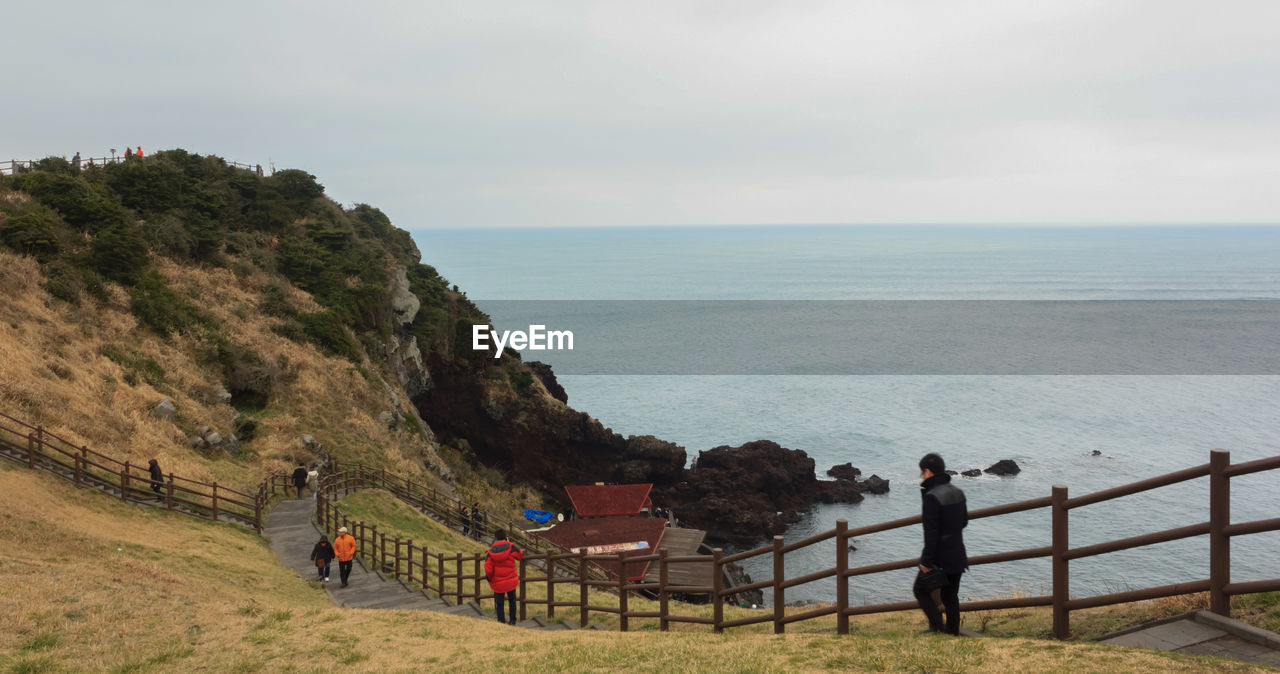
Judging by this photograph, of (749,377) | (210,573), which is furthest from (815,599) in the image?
(749,377)

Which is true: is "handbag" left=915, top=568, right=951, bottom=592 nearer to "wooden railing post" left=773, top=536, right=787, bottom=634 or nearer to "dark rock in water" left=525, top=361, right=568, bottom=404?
"wooden railing post" left=773, top=536, right=787, bottom=634

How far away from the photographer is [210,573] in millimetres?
17828

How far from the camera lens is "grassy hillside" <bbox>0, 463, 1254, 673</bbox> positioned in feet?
24.1

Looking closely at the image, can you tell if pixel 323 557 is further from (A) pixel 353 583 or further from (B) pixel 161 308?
(B) pixel 161 308

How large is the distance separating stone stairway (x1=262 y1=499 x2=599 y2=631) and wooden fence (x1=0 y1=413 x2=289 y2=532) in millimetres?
1068

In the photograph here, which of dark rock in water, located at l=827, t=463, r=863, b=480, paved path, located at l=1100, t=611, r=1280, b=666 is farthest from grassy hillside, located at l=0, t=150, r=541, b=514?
paved path, located at l=1100, t=611, r=1280, b=666

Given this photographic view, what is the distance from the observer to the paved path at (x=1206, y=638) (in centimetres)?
622

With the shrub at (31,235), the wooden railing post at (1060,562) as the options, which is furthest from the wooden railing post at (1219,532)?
the shrub at (31,235)

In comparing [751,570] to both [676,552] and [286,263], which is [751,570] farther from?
[286,263]

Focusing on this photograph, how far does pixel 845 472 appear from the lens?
6169cm

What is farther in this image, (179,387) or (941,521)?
(179,387)

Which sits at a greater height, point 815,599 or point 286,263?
point 286,263

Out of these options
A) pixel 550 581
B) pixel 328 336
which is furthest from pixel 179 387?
pixel 550 581

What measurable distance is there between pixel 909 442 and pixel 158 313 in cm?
6012
